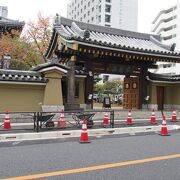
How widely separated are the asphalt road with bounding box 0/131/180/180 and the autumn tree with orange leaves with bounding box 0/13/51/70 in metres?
19.4

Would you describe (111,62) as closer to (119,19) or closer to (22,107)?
(22,107)

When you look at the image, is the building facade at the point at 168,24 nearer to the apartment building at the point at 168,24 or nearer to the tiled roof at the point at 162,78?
the apartment building at the point at 168,24

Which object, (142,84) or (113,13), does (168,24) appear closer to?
(113,13)

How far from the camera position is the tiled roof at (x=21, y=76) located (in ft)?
53.2

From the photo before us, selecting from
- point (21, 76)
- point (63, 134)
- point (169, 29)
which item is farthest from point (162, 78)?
point (169, 29)

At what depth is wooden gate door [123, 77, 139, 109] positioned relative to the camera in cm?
2266

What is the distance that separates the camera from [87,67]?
1975 centimetres

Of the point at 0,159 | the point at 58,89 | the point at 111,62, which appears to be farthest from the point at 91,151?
the point at 111,62

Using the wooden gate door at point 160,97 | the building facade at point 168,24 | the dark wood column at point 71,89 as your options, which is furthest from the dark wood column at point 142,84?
the building facade at point 168,24

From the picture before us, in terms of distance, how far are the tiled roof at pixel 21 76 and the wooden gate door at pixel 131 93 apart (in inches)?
346

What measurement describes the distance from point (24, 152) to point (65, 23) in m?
15.9

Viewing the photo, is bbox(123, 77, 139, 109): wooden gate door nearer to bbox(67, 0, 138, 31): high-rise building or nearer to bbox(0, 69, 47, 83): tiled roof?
bbox(0, 69, 47, 83): tiled roof

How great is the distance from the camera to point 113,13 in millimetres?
83188

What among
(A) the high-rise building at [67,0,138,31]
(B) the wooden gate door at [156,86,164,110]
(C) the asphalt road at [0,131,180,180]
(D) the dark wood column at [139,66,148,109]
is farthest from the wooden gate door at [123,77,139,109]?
(A) the high-rise building at [67,0,138,31]
